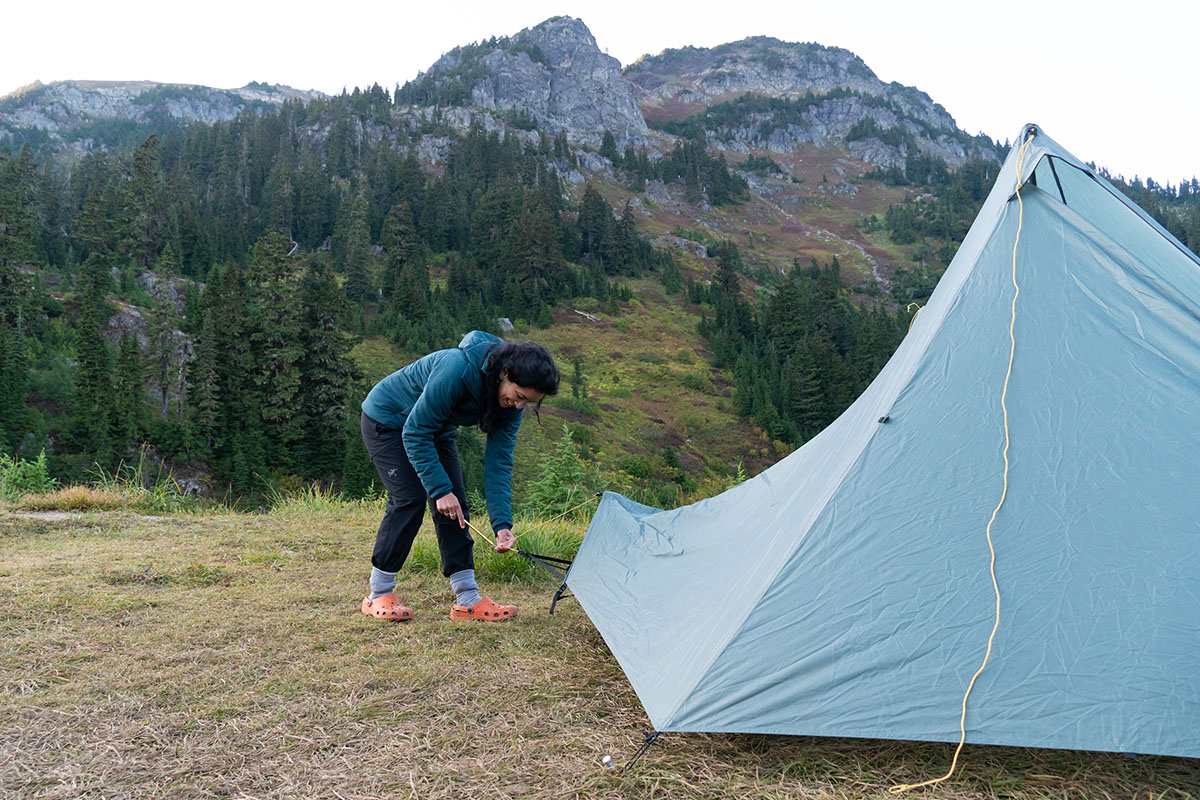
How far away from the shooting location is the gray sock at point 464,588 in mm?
4059

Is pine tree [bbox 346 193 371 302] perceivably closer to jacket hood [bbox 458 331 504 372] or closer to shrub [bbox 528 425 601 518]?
shrub [bbox 528 425 601 518]

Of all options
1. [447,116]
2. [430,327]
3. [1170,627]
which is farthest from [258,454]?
[447,116]

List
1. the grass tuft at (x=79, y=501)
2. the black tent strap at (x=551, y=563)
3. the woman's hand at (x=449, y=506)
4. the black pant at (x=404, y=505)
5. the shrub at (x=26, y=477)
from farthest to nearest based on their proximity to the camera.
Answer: the shrub at (x=26, y=477) < the grass tuft at (x=79, y=501) < the black tent strap at (x=551, y=563) < the black pant at (x=404, y=505) < the woman's hand at (x=449, y=506)

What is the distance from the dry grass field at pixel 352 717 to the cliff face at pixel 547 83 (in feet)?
336

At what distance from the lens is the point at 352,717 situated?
286 cm

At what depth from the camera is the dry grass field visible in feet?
7.91

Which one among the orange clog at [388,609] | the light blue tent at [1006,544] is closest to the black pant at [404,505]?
the orange clog at [388,609]

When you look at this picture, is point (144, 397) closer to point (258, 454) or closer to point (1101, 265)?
point (258, 454)

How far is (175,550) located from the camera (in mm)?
5328

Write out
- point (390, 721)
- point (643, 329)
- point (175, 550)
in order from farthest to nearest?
point (643, 329) < point (175, 550) < point (390, 721)

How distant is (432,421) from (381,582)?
3.49 feet

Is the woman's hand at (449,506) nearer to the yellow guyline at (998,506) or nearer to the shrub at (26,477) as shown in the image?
the yellow guyline at (998,506)

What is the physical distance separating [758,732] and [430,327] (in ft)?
137

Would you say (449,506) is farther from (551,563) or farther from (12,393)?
(12,393)
